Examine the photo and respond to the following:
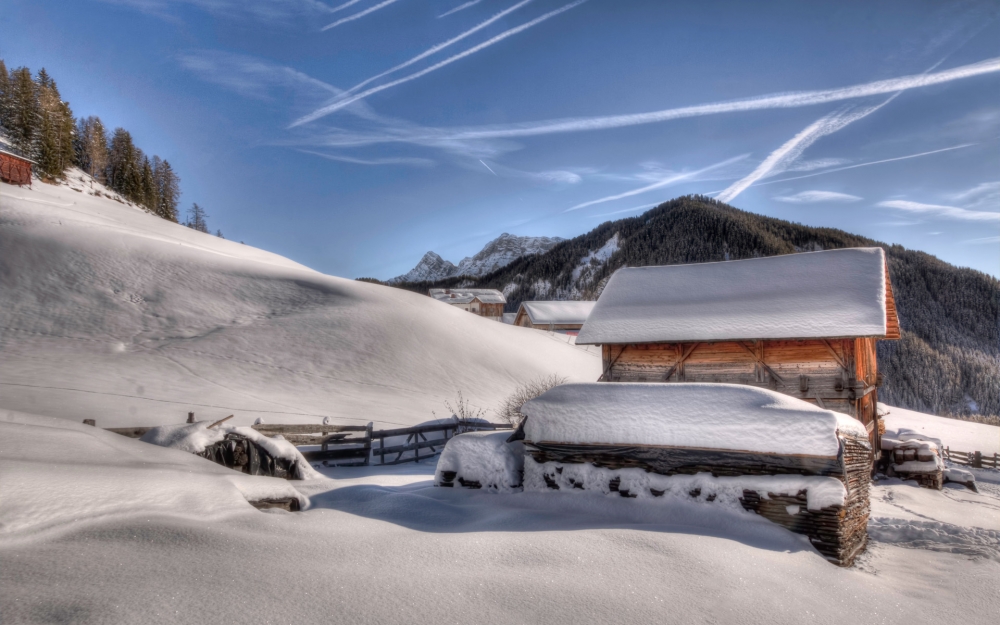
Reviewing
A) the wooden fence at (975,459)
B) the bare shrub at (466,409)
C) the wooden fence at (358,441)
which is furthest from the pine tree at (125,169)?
the wooden fence at (975,459)

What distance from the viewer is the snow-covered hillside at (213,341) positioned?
2172 cm

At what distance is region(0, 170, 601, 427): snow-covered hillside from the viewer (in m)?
21.7

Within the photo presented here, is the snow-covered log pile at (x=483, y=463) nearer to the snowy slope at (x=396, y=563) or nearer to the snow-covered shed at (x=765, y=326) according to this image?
the snowy slope at (x=396, y=563)

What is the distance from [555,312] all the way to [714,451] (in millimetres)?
66282

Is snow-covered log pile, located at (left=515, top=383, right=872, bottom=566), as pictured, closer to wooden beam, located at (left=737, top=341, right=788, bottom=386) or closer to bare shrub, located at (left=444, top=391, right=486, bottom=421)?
wooden beam, located at (left=737, top=341, right=788, bottom=386)

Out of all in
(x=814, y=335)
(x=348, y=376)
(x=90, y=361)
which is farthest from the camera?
(x=348, y=376)

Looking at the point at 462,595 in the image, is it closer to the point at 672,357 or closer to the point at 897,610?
the point at 897,610

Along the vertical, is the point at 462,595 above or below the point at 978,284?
below

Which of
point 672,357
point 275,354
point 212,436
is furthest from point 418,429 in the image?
point 275,354

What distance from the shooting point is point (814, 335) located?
16.2m

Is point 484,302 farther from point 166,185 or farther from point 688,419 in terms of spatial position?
Result: point 688,419

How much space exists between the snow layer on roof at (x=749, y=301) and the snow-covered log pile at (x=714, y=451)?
10.7 m

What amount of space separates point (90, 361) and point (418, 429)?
18.1m

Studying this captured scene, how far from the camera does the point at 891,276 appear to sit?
95.1 m
